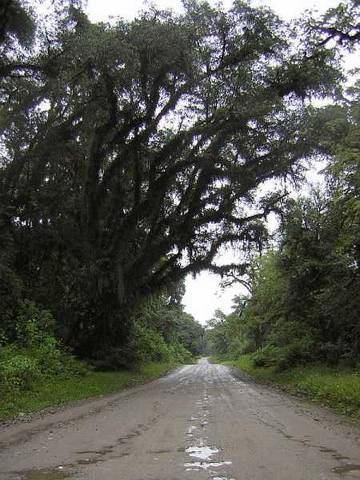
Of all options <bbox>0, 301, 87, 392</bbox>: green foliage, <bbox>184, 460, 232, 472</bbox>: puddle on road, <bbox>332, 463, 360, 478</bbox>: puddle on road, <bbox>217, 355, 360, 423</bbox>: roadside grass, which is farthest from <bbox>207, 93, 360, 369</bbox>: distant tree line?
<bbox>0, 301, 87, 392</bbox>: green foliage

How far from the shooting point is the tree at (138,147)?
1719 centimetres

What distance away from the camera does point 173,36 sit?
15.7 m

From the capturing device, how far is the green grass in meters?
11.3

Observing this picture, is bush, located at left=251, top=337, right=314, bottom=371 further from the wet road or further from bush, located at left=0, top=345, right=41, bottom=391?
bush, located at left=0, top=345, right=41, bottom=391

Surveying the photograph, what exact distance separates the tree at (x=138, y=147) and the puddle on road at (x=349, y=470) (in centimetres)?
1123

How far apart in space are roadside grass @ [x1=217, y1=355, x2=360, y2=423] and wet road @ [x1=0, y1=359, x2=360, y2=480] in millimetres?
873

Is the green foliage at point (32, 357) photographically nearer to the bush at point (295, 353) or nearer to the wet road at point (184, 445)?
the wet road at point (184, 445)

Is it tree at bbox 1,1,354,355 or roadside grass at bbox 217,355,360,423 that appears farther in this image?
tree at bbox 1,1,354,355

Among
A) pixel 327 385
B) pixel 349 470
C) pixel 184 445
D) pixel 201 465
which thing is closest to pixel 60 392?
pixel 327 385

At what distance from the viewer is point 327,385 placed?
46.3 feet

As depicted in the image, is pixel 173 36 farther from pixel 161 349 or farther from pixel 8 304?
pixel 161 349

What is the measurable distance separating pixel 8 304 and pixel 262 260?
63.7 feet

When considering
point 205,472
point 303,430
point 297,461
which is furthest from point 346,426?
point 205,472

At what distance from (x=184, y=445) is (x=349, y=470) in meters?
2.40
